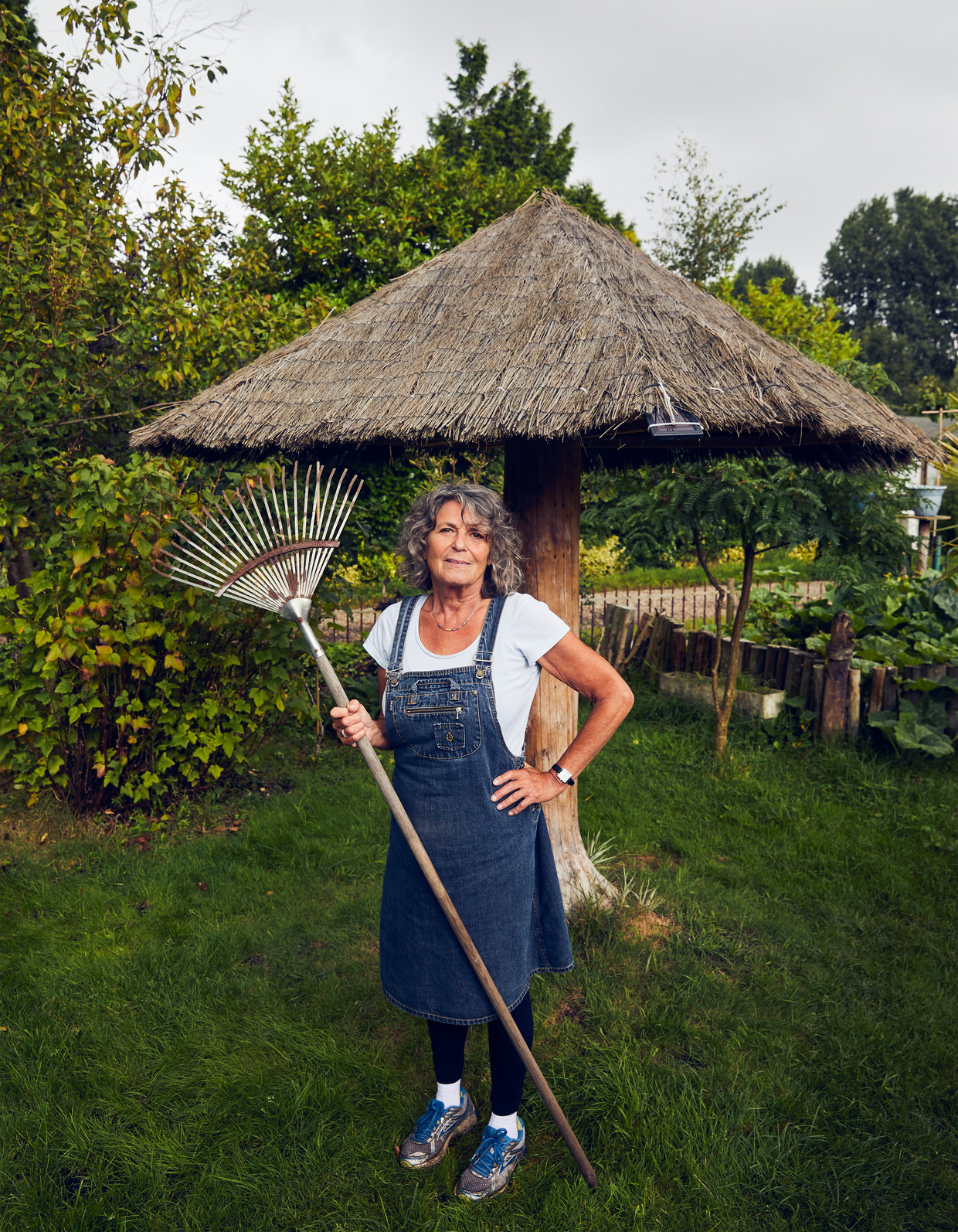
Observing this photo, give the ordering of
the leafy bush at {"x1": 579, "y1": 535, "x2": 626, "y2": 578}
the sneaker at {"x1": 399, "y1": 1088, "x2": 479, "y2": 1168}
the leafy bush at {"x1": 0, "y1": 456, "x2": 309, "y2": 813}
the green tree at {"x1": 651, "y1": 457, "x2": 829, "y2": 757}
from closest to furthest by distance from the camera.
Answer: the sneaker at {"x1": 399, "y1": 1088, "x2": 479, "y2": 1168}, the leafy bush at {"x1": 0, "y1": 456, "x2": 309, "y2": 813}, the green tree at {"x1": 651, "y1": 457, "x2": 829, "y2": 757}, the leafy bush at {"x1": 579, "y1": 535, "x2": 626, "y2": 578}

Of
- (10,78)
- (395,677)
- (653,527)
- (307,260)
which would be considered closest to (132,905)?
(395,677)

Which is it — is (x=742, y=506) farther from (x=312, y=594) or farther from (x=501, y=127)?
(x=501, y=127)

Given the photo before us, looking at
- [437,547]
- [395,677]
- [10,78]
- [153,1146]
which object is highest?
[10,78]

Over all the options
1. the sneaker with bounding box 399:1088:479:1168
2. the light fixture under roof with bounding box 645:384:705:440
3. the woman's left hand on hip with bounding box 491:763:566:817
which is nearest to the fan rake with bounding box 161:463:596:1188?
the woman's left hand on hip with bounding box 491:763:566:817

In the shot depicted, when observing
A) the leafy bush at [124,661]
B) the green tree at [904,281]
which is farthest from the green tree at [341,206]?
the green tree at [904,281]

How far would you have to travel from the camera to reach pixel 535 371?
120 inches

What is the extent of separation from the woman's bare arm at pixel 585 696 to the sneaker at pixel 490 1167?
1.09 meters

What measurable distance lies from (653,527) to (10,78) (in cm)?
522

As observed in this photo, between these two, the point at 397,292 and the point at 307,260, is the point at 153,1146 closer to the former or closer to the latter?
the point at 397,292

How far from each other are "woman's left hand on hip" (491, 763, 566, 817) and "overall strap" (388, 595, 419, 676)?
1.40 ft

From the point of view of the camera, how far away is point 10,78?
4797mm

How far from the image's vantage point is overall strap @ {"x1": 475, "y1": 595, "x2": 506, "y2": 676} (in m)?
2.08

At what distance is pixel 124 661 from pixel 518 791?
3.35 m

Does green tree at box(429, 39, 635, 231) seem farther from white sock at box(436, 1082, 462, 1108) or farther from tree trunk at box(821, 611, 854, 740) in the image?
white sock at box(436, 1082, 462, 1108)
